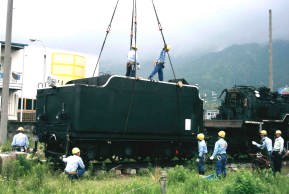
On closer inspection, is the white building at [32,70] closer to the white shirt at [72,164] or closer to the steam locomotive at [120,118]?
the steam locomotive at [120,118]

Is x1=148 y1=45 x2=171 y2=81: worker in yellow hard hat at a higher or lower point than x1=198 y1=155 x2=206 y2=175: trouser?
higher

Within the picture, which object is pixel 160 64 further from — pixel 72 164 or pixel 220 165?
pixel 72 164

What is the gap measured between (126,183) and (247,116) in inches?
412

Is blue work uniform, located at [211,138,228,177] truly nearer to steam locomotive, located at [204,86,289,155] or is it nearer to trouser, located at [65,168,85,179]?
trouser, located at [65,168,85,179]

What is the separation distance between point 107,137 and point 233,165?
574 centimetres

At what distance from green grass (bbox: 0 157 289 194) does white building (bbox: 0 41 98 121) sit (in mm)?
20661

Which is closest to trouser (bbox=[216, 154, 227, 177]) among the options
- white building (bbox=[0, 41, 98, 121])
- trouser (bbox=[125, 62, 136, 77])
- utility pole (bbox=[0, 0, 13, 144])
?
trouser (bbox=[125, 62, 136, 77])

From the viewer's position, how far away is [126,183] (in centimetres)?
991

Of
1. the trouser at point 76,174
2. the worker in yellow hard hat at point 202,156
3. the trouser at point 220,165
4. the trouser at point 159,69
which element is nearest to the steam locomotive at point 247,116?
the trouser at point 159,69

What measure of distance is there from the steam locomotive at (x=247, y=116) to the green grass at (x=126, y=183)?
23.1 feet

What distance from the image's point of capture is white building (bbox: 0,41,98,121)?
3319 centimetres

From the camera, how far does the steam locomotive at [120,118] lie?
11.9 meters

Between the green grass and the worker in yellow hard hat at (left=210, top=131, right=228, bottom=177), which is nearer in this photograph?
the green grass

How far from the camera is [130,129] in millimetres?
12766
